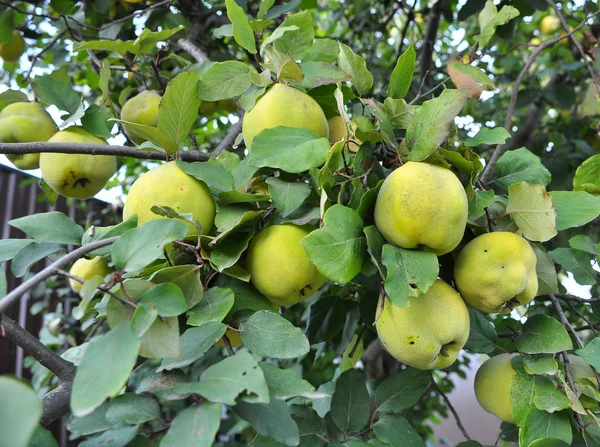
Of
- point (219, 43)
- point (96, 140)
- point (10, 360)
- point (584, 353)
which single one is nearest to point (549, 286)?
point (584, 353)

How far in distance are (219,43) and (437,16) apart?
79cm

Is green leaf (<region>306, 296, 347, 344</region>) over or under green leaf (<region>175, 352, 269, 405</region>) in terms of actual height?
under

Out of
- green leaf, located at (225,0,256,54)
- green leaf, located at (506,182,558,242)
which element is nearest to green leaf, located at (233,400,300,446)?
green leaf, located at (506,182,558,242)

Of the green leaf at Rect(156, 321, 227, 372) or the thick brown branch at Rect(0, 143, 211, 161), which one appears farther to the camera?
the thick brown branch at Rect(0, 143, 211, 161)

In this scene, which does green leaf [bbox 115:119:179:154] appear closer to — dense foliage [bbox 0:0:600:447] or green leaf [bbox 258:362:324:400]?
dense foliage [bbox 0:0:600:447]

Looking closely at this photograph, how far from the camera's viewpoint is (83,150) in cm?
91

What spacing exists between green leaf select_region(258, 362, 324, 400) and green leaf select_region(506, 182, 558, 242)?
0.43 meters

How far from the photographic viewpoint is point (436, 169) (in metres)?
0.70

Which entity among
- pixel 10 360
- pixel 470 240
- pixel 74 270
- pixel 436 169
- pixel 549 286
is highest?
pixel 436 169

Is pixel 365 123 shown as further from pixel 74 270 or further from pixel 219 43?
pixel 219 43

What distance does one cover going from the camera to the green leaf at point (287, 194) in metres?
0.75

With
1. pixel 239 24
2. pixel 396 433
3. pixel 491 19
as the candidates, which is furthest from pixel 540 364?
pixel 239 24

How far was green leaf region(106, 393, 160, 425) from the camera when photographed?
621 mm

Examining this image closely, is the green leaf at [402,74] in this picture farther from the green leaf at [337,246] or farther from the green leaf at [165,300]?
the green leaf at [165,300]
